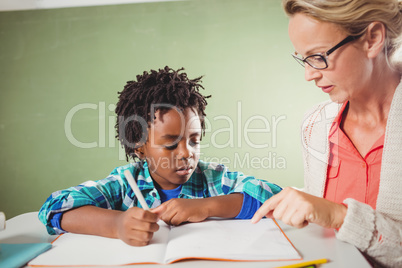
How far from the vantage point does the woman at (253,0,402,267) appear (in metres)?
0.68

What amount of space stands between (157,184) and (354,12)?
0.75m

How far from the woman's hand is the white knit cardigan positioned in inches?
1.2

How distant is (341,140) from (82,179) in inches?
77.5

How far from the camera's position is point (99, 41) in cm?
241

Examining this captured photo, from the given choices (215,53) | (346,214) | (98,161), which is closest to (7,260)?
(346,214)

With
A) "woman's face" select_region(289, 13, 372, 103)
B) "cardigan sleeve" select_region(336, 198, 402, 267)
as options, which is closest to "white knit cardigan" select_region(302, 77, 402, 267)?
"cardigan sleeve" select_region(336, 198, 402, 267)

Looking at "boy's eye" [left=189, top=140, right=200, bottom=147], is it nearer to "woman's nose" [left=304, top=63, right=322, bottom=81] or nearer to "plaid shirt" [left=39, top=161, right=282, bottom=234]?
"plaid shirt" [left=39, top=161, right=282, bottom=234]

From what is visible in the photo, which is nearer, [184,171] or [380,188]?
[380,188]

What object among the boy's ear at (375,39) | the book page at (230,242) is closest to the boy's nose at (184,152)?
the book page at (230,242)

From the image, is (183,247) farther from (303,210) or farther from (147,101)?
(147,101)

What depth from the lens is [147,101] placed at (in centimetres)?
107

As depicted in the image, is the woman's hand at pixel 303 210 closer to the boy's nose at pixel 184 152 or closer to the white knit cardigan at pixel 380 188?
the white knit cardigan at pixel 380 188

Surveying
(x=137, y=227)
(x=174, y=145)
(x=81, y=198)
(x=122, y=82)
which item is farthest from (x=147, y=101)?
(x=122, y=82)

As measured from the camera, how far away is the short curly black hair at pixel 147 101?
1.06 m
